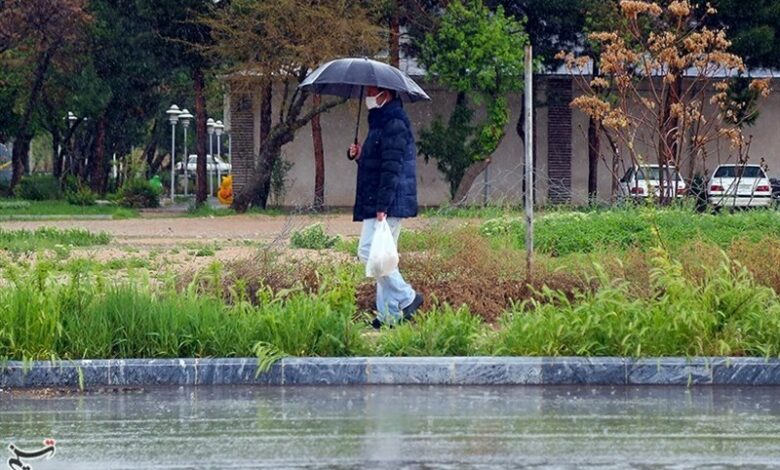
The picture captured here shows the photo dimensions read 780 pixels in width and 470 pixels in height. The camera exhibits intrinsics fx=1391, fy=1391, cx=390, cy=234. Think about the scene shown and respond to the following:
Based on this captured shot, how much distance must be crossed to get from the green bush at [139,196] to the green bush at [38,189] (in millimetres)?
4667

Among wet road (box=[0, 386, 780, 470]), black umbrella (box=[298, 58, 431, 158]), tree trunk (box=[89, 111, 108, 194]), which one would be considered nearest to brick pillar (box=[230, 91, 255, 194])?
tree trunk (box=[89, 111, 108, 194])

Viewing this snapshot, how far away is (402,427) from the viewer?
336 inches

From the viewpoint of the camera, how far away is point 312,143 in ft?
147

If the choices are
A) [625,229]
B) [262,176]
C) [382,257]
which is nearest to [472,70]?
[262,176]

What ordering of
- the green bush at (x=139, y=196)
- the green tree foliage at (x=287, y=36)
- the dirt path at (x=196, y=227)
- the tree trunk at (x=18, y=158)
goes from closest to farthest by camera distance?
1. the dirt path at (x=196, y=227)
2. the green tree foliage at (x=287, y=36)
3. the green bush at (x=139, y=196)
4. the tree trunk at (x=18, y=158)

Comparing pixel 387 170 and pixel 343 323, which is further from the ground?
pixel 387 170

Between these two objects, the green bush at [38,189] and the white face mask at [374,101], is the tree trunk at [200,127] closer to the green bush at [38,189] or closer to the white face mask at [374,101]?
the green bush at [38,189]

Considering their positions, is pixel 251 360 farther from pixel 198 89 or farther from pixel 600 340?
pixel 198 89

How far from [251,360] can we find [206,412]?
108 cm

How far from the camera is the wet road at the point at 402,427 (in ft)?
25.1

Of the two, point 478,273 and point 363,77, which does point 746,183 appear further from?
point 363,77

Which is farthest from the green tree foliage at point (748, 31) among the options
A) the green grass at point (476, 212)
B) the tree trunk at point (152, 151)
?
the tree trunk at point (152, 151)

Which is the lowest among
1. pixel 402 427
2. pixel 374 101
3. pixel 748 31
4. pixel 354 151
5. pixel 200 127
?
pixel 402 427

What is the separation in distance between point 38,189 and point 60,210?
27.7ft
